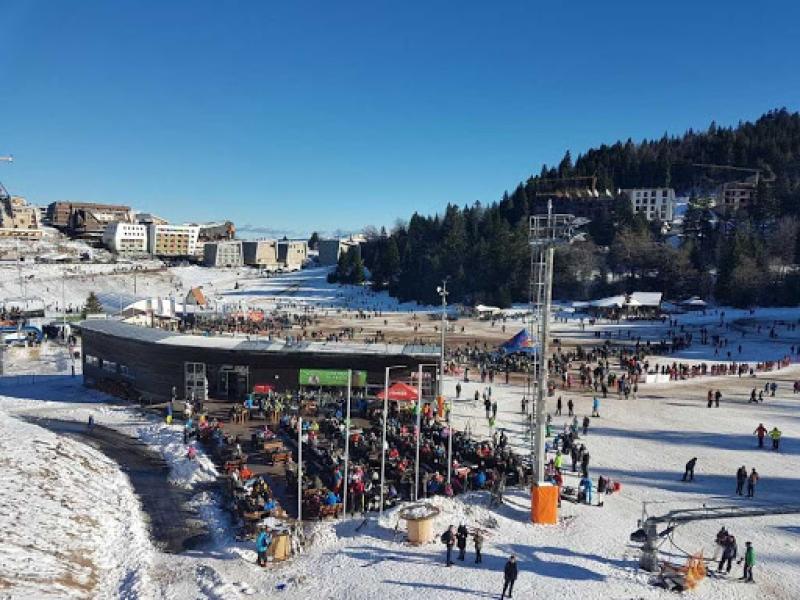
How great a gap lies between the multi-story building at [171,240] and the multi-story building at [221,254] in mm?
6870

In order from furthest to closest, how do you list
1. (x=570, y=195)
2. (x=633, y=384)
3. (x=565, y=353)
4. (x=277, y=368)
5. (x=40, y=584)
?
Result: (x=570, y=195), (x=565, y=353), (x=633, y=384), (x=277, y=368), (x=40, y=584)

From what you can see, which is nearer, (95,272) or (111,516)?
(111,516)

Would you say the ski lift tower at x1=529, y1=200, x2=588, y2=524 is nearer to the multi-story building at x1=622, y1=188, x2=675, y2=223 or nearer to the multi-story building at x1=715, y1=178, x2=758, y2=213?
the multi-story building at x1=622, y1=188, x2=675, y2=223

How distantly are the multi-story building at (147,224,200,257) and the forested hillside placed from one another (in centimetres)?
4915

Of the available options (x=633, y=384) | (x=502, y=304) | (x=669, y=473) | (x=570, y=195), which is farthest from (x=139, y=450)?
(x=570, y=195)

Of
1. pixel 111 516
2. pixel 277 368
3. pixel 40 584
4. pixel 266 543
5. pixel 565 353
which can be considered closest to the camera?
pixel 40 584

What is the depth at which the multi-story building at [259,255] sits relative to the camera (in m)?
144

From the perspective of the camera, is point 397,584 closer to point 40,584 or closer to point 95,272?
point 40,584

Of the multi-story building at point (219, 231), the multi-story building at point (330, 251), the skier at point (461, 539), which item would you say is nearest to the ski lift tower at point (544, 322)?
the skier at point (461, 539)

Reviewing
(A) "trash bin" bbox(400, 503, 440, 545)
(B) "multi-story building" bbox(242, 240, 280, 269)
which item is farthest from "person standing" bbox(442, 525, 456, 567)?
(B) "multi-story building" bbox(242, 240, 280, 269)

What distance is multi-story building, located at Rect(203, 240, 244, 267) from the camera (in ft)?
446

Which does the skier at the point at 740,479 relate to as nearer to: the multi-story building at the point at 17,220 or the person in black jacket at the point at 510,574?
the person in black jacket at the point at 510,574

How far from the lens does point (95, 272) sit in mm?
97438

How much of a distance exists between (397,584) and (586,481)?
6.48 meters
